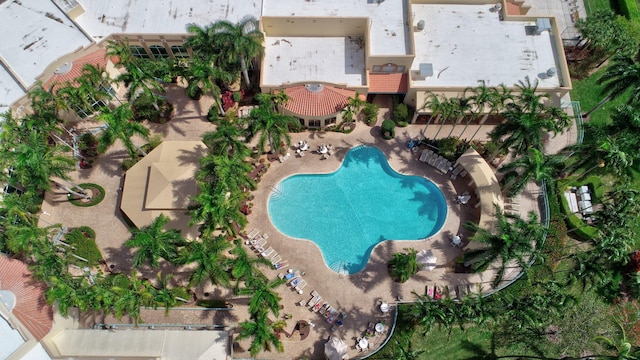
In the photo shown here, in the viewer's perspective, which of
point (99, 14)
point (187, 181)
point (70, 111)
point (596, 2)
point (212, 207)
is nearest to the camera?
point (212, 207)

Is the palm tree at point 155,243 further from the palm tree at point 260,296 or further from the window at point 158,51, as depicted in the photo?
the window at point 158,51

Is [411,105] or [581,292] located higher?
[411,105]

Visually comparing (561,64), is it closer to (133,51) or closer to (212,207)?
(212,207)

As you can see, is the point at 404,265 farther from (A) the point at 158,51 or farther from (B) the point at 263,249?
(A) the point at 158,51

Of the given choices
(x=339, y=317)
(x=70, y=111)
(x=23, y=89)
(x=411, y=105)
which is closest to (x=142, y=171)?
(x=70, y=111)

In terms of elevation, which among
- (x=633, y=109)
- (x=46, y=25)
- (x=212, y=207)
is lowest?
(x=212, y=207)

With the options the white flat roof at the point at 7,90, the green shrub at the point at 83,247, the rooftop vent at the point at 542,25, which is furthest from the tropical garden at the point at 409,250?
the rooftop vent at the point at 542,25
